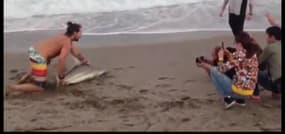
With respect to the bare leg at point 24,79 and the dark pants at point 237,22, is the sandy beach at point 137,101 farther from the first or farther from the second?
the dark pants at point 237,22

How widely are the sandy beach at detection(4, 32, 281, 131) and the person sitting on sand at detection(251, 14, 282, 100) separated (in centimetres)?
15

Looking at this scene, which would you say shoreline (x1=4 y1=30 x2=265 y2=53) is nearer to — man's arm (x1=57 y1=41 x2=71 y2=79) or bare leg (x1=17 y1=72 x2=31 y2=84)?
bare leg (x1=17 y1=72 x2=31 y2=84)

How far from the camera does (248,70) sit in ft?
19.2

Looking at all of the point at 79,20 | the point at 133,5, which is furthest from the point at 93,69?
the point at 133,5

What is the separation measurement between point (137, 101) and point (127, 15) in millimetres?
4399

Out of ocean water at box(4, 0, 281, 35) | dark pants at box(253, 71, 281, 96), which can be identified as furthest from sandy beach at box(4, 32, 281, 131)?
ocean water at box(4, 0, 281, 35)

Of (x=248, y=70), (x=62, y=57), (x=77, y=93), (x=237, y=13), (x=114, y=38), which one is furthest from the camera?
(x=114, y=38)

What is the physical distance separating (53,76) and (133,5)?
177 inches

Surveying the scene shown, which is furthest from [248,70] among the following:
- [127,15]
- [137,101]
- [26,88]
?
[127,15]

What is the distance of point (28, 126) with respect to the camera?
555 cm

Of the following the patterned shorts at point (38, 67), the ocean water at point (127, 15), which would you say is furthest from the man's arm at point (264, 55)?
the ocean water at point (127, 15)

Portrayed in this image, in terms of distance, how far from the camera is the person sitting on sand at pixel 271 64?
19.6 ft

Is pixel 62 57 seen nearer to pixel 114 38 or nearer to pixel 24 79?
pixel 24 79

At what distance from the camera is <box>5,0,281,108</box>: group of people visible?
588cm
